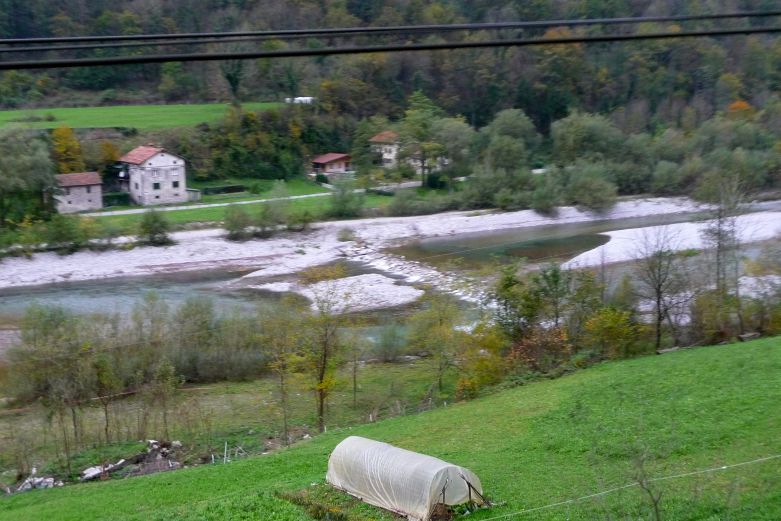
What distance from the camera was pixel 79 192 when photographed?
40.2m

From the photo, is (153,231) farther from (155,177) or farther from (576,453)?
(576,453)

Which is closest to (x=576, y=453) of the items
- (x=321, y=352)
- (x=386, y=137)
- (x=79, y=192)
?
(x=321, y=352)

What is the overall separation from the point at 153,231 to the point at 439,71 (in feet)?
111

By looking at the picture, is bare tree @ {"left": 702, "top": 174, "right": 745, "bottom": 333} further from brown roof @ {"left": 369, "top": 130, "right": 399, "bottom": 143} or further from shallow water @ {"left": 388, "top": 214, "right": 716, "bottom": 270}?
brown roof @ {"left": 369, "top": 130, "right": 399, "bottom": 143}

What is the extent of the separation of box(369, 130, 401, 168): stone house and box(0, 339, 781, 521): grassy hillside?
112 feet

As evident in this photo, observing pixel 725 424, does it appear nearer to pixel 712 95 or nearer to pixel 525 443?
pixel 525 443

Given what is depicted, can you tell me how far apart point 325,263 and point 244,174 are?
18.6 metres

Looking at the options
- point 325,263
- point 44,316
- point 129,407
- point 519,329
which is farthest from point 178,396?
point 325,263

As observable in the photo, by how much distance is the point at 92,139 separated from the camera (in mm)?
46469

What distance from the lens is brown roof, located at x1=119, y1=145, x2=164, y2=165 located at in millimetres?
Result: 43375

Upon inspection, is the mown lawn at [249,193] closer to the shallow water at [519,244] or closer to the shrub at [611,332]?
the shallow water at [519,244]

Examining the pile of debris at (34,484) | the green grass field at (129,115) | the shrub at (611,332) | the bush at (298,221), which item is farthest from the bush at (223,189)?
the pile of debris at (34,484)

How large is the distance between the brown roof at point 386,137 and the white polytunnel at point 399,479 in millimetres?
41612

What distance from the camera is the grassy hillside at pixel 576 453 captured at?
29.7 feet
